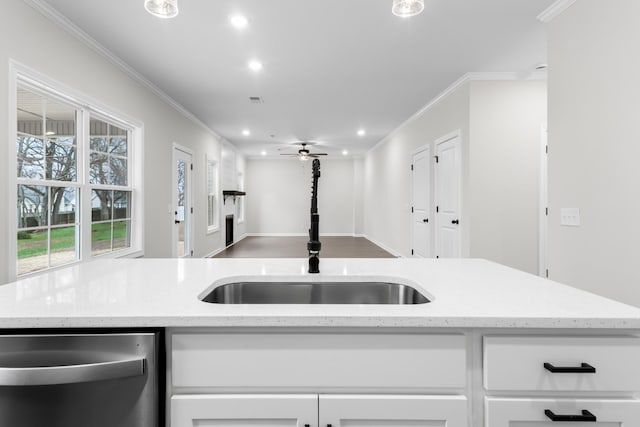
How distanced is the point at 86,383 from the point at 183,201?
544cm

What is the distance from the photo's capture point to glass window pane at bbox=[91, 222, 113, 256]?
3422 mm

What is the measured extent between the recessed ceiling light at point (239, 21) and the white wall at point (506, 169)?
2863 millimetres

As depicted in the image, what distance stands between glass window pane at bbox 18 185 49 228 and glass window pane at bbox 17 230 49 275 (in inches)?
3.3

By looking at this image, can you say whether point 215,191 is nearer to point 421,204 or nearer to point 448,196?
point 421,204

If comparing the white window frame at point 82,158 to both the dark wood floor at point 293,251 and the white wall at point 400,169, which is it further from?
the white wall at point 400,169

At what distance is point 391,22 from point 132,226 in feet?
12.4

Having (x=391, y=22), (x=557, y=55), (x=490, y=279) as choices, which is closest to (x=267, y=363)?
(x=490, y=279)

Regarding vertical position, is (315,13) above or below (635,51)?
above

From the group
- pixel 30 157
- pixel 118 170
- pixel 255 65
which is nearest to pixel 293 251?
pixel 118 170

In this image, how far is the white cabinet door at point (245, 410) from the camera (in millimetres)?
840

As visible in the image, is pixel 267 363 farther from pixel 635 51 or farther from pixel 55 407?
pixel 635 51

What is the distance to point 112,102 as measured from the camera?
142 inches

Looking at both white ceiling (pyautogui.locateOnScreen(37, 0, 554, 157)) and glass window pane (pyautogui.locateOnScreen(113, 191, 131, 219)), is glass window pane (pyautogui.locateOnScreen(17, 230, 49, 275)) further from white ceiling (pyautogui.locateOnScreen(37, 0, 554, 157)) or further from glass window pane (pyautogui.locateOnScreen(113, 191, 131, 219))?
white ceiling (pyautogui.locateOnScreen(37, 0, 554, 157))

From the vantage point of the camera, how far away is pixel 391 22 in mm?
2961
